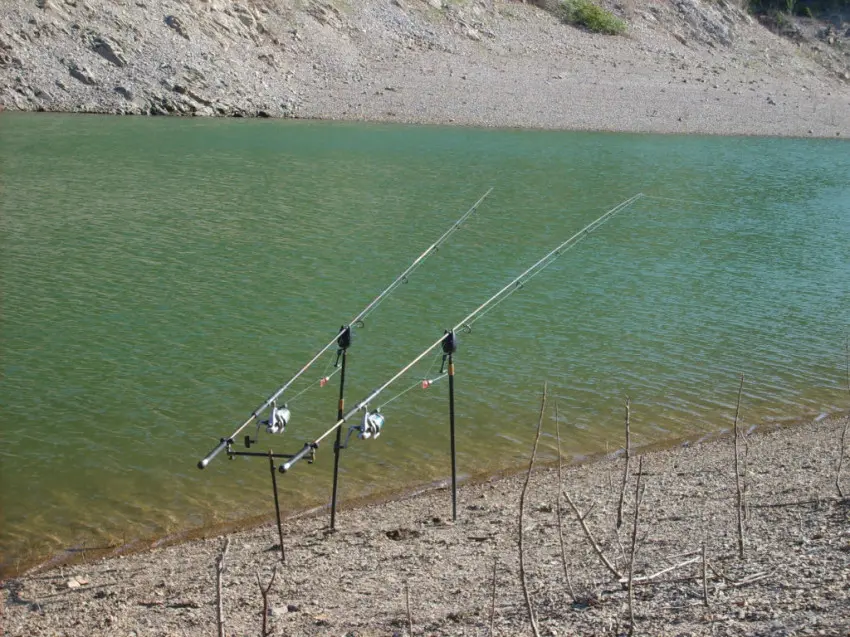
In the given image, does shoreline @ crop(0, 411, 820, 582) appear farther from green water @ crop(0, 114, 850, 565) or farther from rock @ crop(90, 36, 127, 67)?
rock @ crop(90, 36, 127, 67)

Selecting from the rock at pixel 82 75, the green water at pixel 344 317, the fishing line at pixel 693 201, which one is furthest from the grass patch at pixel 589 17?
the fishing line at pixel 693 201

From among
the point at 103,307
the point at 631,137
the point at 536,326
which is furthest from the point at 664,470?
the point at 631,137

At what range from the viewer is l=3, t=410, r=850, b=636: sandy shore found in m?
5.62

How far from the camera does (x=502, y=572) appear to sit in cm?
672

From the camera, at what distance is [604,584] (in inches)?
239

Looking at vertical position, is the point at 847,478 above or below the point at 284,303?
above

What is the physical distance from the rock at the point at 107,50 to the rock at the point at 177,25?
3914mm

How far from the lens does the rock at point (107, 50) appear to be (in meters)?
41.6

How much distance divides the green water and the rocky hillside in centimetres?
1201

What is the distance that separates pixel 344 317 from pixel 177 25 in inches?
1369

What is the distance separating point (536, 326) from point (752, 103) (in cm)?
4433

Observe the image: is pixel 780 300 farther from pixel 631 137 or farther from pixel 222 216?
pixel 631 137

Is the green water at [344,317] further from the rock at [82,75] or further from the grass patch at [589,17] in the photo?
the grass patch at [589,17]

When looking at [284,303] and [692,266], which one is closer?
[284,303]
